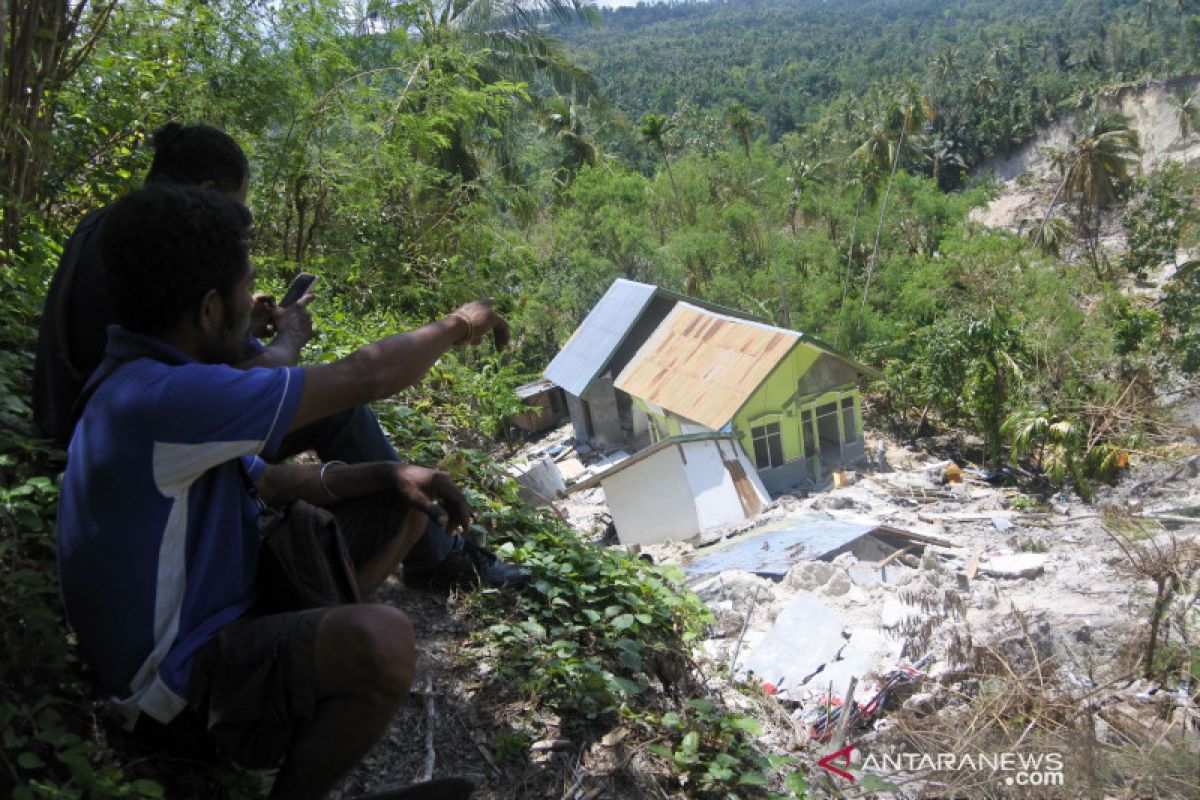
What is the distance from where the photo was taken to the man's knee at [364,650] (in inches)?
70.7

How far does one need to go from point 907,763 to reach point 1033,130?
2426 inches

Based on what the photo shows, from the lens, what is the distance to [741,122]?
31188 mm

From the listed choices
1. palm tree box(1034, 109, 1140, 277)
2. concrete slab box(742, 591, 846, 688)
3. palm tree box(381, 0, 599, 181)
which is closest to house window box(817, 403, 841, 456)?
palm tree box(381, 0, 599, 181)

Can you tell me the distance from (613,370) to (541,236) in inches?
382

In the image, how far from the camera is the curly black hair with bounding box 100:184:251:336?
5.88ft

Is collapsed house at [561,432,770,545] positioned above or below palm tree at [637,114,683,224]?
below

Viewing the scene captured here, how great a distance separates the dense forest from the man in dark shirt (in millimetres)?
263

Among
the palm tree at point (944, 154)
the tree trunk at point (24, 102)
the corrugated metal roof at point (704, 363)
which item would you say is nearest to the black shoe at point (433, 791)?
the tree trunk at point (24, 102)

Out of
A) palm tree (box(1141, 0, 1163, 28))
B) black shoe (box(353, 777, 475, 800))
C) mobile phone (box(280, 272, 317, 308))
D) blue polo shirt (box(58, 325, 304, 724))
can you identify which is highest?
palm tree (box(1141, 0, 1163, 28))

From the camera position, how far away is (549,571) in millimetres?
3650

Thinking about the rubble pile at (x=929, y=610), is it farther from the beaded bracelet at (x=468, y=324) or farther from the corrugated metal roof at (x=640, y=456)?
the beaded bracelet at (x=468, y=324)

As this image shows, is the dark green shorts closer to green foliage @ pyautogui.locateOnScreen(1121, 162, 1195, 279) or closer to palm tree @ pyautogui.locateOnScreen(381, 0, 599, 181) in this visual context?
palm tree @ pyautogui.locateOnScreen(381, 0, 599, 181)

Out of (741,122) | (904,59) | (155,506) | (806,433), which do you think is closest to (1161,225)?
(741,122)

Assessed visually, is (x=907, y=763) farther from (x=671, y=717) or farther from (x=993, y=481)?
(x=993, y=481)
